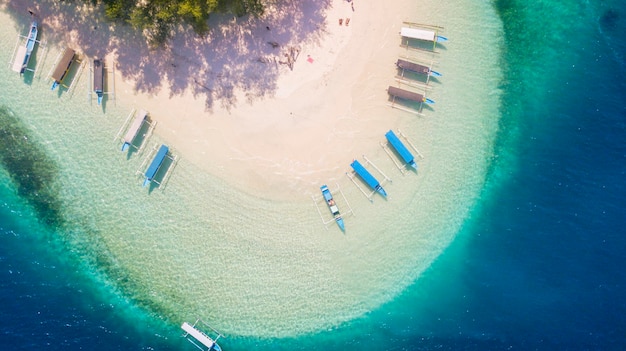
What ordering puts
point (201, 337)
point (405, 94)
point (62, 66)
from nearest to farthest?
point (62, 66)
point (405, 94)
point (201, 337)

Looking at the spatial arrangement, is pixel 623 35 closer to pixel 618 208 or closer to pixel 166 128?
pixel 618 208

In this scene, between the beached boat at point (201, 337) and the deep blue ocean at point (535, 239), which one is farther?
the deep blue ocean at point (535, 239)

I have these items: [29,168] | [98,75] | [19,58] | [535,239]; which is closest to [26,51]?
[19,58]

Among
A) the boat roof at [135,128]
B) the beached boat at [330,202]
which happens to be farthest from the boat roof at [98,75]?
the beached boat at [330,202]

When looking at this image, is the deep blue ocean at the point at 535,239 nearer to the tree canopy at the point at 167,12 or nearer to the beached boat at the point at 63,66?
the beached boat at the point at 63,66

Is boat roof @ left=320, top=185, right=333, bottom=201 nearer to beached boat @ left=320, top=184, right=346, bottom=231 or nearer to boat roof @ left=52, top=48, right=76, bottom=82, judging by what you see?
beached boat @ left=320, top=184, right=346, bottom=231

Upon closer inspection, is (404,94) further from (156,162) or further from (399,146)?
(156,162)

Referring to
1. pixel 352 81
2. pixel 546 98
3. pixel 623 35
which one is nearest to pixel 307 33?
pixel 352 81
